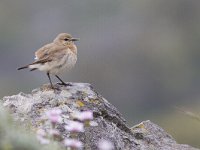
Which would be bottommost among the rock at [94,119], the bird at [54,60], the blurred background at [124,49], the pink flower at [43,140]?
the pink flower at [43,140]

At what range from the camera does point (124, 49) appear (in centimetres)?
8719

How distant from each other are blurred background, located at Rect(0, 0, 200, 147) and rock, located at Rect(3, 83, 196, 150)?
179ft

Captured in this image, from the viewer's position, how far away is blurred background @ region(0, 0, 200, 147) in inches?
3093

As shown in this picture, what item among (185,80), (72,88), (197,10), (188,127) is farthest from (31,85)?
(72,88)

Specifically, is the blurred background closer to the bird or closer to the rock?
the bird

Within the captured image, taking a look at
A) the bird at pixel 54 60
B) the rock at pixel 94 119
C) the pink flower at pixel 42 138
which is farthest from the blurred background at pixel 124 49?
the pink flower at pixel 42 138

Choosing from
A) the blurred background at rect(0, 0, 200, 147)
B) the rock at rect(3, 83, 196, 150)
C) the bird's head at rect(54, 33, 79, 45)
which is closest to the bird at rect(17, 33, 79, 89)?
the bird's head at rect(54, 33, 79, 45)

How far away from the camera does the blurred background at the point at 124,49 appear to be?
3093 inches

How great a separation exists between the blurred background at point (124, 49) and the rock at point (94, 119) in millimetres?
54430

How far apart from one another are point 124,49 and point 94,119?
248 feet

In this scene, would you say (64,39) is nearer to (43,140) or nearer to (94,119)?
(94,119)

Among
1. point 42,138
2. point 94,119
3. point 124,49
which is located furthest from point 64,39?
point 124,49

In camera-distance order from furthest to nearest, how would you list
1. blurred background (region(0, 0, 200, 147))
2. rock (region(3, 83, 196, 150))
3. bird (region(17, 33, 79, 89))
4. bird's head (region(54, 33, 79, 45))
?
blurred background (region(0, 0, 200, 147)), bird's head (region(54, 33, 79, 45)), bird (region(17, 33, 79, 89)), rock (region(3, 83, 196, 150))

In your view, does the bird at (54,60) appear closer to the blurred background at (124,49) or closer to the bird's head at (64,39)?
the bird's head at (64,39)
